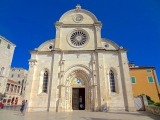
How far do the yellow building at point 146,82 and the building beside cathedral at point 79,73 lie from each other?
30.8ft

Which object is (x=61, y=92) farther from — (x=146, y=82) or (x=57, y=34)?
(x=146, y=82)

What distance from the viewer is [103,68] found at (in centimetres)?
1440

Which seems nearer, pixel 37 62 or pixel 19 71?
pixel 37 62

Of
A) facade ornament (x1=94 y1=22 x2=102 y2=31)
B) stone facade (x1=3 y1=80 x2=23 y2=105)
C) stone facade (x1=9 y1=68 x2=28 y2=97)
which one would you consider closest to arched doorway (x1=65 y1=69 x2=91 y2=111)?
facade ornament (x1=94 y1=22 x2=102 y2=31)

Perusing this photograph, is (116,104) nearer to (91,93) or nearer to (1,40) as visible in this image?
(91,93)

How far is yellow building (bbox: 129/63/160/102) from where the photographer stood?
20.4m

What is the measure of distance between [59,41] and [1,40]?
478 inches

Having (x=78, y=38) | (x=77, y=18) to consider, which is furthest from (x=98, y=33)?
(x=77, y=18)

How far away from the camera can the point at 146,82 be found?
2103 centimetres

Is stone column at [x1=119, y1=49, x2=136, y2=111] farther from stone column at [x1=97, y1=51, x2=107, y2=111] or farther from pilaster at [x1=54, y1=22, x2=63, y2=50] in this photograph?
pilaster at [x1=54, y1=22, x2=63, y2=50]

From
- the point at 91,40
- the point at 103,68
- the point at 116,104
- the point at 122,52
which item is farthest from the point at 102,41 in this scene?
the point at 116,104

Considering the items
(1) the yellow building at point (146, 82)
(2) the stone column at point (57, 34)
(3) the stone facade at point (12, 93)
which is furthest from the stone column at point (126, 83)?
(3) the stone facade at point (12, 93)

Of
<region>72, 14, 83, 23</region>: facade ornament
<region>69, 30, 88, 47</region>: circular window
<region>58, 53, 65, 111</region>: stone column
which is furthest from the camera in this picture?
<region>72, 14, 83, 23</region>: facade ornament

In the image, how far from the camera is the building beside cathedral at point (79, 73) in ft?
43.2
